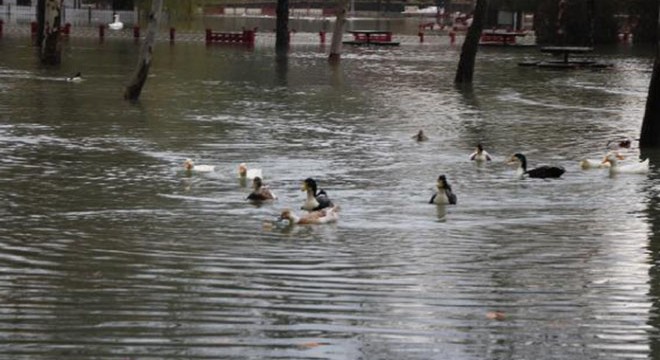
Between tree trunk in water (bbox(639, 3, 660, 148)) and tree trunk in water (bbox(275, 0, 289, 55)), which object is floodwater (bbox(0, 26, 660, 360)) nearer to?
tree trunk in water (bbox(639, 3, 660, 148))

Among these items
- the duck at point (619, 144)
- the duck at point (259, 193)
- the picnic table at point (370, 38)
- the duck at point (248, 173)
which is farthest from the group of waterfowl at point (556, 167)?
the picnic table at point (370, 38)

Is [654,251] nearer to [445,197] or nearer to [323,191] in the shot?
[445,197]

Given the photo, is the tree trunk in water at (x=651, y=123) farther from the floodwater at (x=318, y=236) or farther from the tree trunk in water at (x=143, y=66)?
the tree trunk in water at (x=143, y=66)

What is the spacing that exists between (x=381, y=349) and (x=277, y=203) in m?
7.45

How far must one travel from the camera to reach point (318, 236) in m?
15.1

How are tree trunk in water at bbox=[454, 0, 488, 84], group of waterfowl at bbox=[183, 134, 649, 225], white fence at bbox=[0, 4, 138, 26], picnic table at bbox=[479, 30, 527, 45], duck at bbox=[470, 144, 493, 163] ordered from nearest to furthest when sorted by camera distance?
group of waterfowl at bbox=[183, 134, 649, 225] < duck at bbox=[470, 144, 493, 163] < tree trunk in water at bbox=[454, 0, 488, 84] < picnic table at bbox=[479, 30, 527, 45] < white fence at bbox=[0, 4, 138, 26]

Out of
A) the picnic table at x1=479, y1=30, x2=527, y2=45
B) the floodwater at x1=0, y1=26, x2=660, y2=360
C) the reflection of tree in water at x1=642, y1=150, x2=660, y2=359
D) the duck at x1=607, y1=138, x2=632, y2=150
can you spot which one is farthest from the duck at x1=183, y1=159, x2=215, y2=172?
the picnic table at x1=479, y1=30, x2=527, y2=45

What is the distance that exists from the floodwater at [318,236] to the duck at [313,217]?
18 cm

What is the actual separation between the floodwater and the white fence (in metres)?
49.2

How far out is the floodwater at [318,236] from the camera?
10.6m

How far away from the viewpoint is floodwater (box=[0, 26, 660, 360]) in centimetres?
1060

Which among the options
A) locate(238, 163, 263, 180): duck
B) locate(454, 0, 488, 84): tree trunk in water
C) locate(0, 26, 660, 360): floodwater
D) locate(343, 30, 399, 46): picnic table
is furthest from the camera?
locate(343, 30, 399, 46): picnic table

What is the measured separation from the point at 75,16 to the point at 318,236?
74174 millimetres

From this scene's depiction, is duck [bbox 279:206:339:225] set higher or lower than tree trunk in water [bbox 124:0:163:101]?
lower
